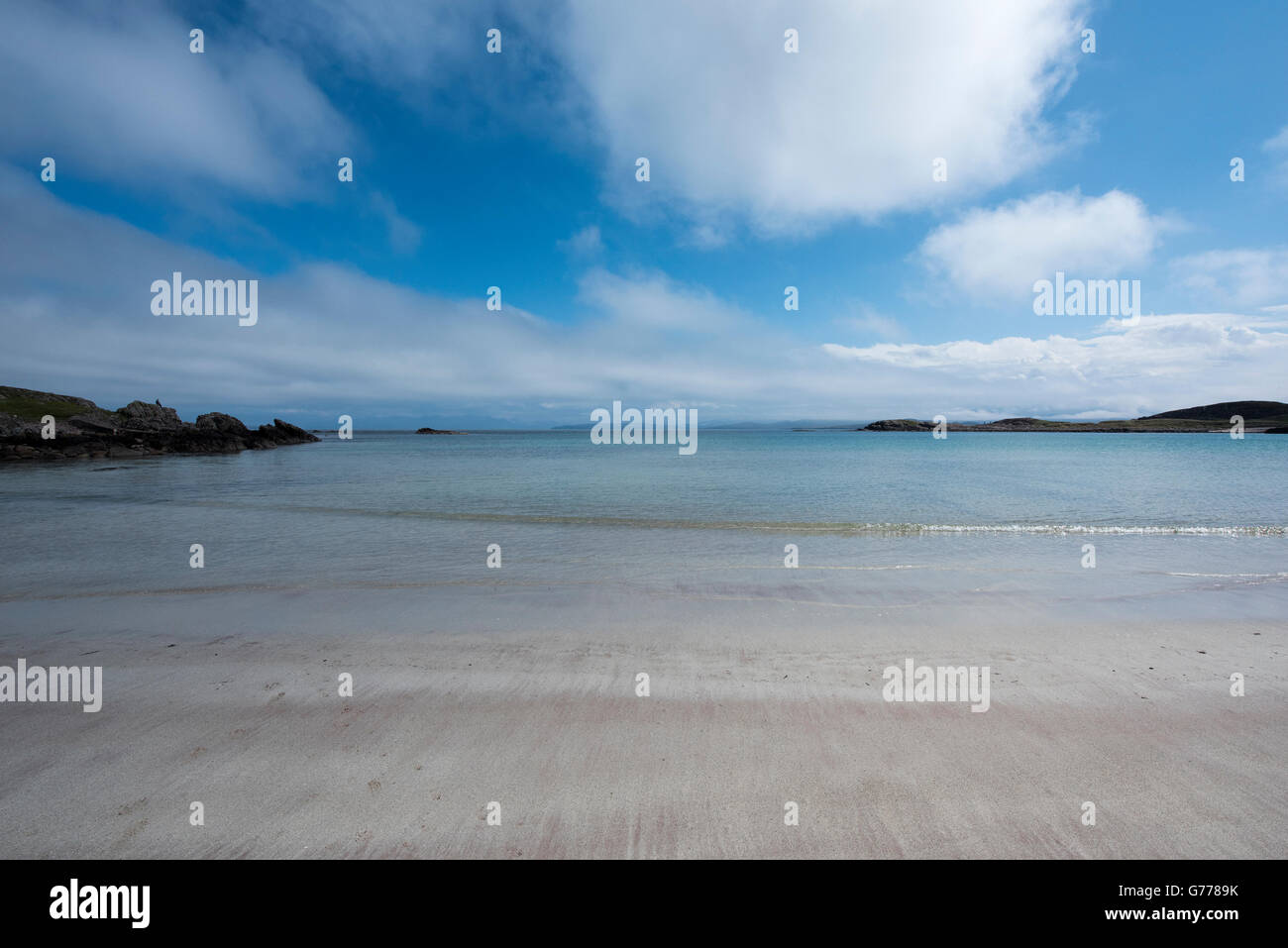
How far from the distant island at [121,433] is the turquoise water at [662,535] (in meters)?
20.6

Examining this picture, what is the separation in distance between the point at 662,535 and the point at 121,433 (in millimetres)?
67800

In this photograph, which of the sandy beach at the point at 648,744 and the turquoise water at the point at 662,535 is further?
the turquoise water at the point at 662,535

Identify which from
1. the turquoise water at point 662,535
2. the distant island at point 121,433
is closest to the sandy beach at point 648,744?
the turquoise water at point 662,535

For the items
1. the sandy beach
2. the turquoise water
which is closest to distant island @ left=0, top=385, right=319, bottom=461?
the turquoise water

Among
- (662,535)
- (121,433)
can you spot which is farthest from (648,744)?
(121,433)

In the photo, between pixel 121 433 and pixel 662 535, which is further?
pixel 121 433

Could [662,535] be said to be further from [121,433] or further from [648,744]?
[121,433]

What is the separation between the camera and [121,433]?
55875mm

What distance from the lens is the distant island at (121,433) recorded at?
46219 millimetres

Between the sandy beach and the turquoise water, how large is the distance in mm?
2849

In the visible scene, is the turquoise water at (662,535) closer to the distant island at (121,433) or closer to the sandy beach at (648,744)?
the sandy beach at (648,744)
